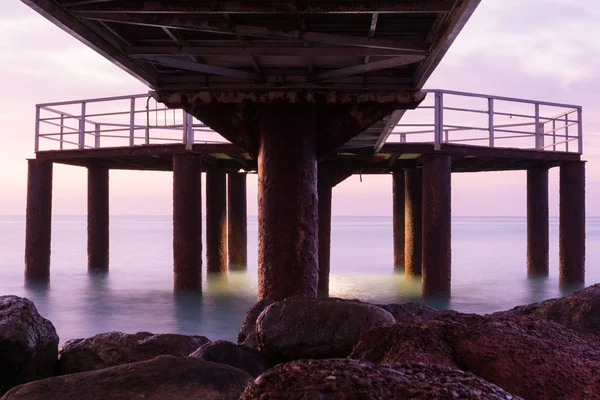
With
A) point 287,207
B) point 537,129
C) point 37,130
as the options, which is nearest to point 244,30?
point 287,207

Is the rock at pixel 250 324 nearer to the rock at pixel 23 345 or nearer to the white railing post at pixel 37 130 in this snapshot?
the rock at pixel 23 345

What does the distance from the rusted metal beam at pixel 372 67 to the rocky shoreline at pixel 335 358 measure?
2.23 m

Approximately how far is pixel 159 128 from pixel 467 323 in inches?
449

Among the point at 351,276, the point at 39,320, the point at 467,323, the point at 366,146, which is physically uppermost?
the point at 366,146

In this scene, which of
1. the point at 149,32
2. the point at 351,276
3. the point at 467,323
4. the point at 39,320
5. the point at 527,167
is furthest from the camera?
the point at 351,276

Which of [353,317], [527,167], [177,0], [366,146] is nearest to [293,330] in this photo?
[353,317]

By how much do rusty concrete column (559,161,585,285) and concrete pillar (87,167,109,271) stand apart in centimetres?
1196

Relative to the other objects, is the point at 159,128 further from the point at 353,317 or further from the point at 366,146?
the point at 353,317

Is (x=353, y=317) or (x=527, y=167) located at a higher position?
(x=527, y=167)

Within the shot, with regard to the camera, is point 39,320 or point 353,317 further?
point 39,320

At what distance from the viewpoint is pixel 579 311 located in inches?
172

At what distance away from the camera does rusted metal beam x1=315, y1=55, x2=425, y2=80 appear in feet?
17.9

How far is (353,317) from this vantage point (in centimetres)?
436

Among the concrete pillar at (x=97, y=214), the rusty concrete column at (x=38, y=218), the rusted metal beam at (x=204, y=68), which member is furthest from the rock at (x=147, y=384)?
the concrete pillar at (x=97, y=214)
